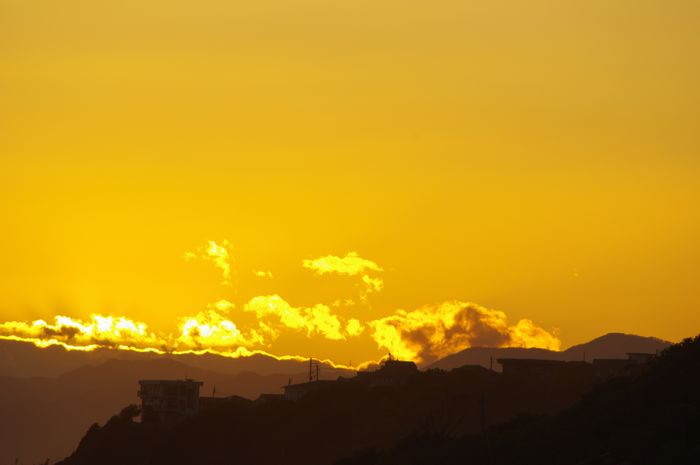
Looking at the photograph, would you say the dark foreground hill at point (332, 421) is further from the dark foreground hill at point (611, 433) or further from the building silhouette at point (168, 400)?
the dark foreground hill at point (611, 433)

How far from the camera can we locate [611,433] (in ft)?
260

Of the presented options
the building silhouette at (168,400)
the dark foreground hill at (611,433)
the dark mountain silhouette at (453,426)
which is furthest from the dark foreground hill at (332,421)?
the dark foreground hill at (611,433)

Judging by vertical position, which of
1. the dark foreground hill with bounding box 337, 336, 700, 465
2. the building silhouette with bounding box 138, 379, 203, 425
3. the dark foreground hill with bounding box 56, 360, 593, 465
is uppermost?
the building silhouette with bounding box 138, 379, 203, 425

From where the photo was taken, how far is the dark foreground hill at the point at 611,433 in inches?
2904

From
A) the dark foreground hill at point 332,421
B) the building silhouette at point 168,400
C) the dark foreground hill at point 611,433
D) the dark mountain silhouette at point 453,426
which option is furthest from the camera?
the building silhouette at point 168,400

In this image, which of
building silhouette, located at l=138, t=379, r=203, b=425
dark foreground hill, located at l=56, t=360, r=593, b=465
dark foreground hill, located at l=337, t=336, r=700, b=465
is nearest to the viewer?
dark foreground hill, located at l=337, t=336, r=700, b=465

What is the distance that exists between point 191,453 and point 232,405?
11088mm

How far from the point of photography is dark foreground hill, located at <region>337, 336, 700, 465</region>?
7375 cm

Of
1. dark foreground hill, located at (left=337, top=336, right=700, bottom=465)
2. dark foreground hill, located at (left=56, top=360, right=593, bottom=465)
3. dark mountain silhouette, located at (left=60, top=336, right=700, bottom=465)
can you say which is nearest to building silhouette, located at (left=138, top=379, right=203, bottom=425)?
dark mountain silhouette, located at (left=60, top=336, right=700, bottom=465)

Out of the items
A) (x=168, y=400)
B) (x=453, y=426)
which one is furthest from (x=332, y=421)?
(x=168, y=400)

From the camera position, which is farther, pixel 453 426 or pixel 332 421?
pixel 332 421

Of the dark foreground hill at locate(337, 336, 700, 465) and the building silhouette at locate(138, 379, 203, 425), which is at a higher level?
the building silhouette at locate(138, 379, 203, 425)

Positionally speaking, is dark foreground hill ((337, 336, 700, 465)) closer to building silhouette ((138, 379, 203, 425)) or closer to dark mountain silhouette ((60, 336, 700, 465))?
dark mountain silhouette ((60, 336, 700, 465))

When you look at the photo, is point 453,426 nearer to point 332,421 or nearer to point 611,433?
point 332,421
